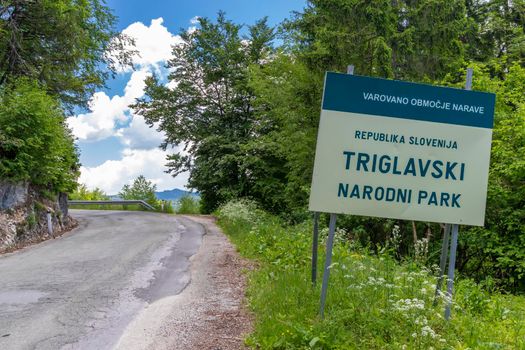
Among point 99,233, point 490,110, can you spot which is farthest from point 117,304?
point 99,233

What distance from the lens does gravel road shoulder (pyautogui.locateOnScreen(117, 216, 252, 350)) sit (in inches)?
183

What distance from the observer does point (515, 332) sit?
4.34m

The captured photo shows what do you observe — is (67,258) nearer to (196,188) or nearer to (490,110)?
(490,110)

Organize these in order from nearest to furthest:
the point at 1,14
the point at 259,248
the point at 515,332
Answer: the point at 515,332, the point at 259,248, the point at 1,14

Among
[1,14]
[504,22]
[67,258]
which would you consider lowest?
[67,258]

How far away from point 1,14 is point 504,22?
18867 millimetres

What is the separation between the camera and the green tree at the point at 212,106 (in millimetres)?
24406

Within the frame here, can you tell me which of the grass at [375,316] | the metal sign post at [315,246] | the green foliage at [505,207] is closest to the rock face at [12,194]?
the grass at [375,316]

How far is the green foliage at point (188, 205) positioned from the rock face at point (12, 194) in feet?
57.8

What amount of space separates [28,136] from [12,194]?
176 centimetres

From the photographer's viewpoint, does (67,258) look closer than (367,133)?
No

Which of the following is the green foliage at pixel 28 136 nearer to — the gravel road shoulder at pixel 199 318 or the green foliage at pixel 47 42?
the green foliage at pixel 47 42

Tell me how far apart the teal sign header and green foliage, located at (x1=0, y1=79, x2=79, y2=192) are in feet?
33.8

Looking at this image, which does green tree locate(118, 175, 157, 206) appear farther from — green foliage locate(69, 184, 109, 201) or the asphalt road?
the asphalt road
